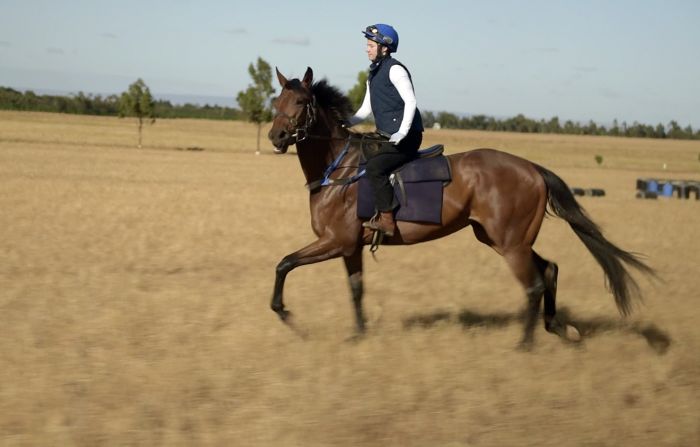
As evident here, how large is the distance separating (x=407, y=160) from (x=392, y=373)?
7.92 ft

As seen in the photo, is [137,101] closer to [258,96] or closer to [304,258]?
[258,96]

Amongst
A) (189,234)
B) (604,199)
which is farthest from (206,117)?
(189,234)

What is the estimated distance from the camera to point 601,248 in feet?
28.7

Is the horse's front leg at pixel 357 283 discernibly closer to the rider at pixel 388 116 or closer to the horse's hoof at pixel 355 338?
the horse's hoof at pixel 355 338

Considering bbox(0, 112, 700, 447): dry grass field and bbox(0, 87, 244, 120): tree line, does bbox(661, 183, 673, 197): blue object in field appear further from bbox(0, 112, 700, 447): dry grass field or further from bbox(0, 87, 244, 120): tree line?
bbox(0, 87, 244, 120): tree line

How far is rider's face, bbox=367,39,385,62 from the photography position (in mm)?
8156

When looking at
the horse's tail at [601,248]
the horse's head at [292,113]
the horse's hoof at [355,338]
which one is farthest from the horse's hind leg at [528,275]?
the horse's head at [292,113]

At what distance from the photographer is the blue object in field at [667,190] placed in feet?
105

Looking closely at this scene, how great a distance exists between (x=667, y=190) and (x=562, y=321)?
2450 cm

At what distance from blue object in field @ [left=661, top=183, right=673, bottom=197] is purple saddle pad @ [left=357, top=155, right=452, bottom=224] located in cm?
2599

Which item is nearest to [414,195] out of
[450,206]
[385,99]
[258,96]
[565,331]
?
[450,206]

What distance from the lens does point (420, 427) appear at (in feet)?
18.4

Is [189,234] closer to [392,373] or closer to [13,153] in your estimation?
[392,373]

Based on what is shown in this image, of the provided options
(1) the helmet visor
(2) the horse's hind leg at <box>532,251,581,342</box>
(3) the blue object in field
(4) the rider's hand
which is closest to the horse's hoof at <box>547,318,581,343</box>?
(2) the horse's hind leg at <box>532,251,581,342</box>
